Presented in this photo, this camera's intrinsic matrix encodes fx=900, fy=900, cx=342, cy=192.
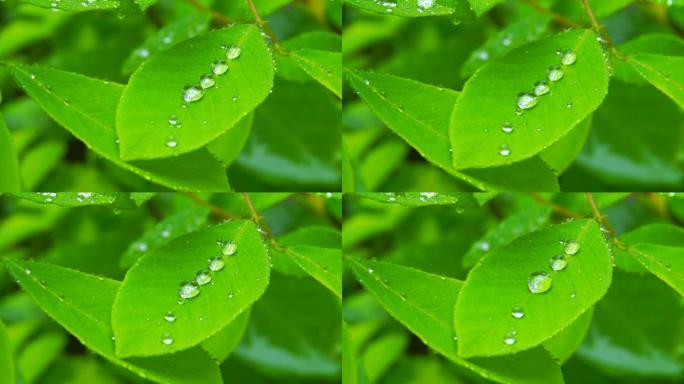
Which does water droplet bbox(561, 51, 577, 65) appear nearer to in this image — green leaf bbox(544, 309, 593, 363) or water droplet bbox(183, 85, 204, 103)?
green leaf bbox(544, 309, 593, 363)

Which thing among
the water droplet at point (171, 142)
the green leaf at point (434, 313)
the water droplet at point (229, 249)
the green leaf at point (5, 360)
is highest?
the water droplet at point (171, 142)

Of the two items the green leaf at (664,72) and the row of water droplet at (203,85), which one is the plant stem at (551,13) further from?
the row of water droplet at (203,85)

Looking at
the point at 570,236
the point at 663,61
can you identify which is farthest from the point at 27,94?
the point at 663,61

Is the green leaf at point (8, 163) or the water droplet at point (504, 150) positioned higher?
the water droplet at point (504, 150)

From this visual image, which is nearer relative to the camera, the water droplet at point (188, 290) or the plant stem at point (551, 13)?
the water droplet at point (188, 290)

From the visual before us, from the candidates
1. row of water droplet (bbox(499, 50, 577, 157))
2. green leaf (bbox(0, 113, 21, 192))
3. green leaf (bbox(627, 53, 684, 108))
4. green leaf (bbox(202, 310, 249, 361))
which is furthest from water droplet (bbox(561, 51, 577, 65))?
green leaf (bbox(0, 113, 21, 192))

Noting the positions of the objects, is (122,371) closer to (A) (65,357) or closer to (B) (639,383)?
(A) (65,357)

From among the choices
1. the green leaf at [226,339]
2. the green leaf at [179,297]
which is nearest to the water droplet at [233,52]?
the green leaf at [179,297]
